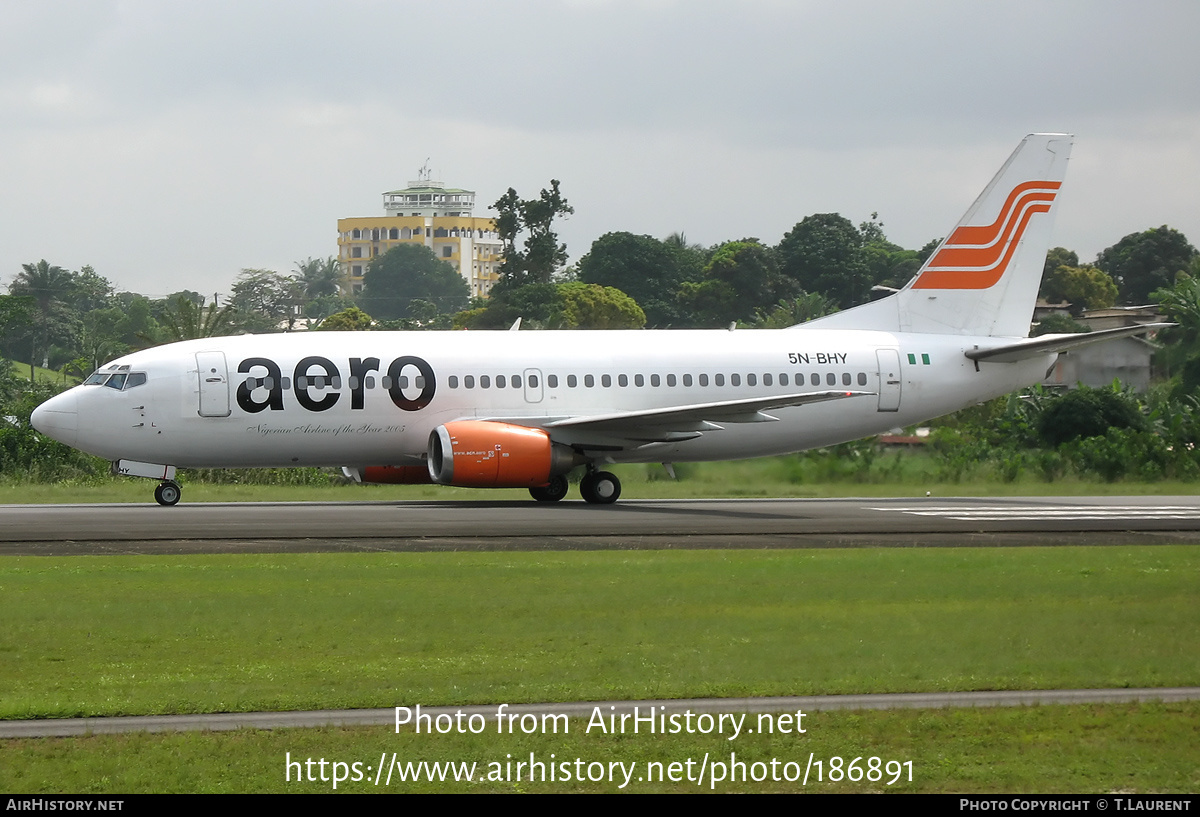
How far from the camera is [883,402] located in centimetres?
3531

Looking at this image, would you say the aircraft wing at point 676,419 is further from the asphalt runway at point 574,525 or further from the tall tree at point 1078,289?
the tall tree at point 1078,289

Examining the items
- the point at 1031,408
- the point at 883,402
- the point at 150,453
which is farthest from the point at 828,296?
the point at 150,453

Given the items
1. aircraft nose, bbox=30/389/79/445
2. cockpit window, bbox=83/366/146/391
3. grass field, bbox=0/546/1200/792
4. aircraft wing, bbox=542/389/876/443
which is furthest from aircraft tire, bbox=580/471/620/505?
grass field, bbox=0/546/1200/792

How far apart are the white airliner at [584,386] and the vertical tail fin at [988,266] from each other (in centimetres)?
5

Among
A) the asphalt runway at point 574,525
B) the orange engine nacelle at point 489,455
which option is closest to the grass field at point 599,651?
the asphalt runway at point 574,525

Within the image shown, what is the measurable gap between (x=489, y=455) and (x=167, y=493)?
23.8 feet

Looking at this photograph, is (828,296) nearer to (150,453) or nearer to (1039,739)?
(150,453)

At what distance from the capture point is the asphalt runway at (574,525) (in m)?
21.9

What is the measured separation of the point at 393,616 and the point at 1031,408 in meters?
36.8

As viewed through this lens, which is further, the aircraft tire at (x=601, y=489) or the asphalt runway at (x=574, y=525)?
the aircraft tire at (x=601, y=489)

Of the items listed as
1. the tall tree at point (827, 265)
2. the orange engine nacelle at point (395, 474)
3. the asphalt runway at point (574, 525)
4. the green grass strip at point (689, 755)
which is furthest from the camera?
the tall tree at point (827, 265)

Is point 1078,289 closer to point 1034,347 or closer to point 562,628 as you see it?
point 1034,347

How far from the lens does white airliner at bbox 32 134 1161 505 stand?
3097 centimetres

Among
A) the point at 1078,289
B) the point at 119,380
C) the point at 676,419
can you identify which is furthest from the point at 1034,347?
the point at 1078,289
